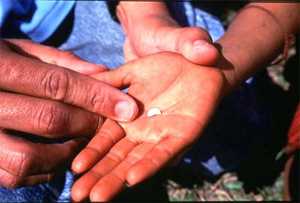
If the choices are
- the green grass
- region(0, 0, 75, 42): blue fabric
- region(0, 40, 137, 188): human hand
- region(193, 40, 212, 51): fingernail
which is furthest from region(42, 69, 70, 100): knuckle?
the green grass

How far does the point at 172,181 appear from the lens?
227cm

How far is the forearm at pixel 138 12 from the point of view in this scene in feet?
6.41

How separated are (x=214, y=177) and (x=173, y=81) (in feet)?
2.74

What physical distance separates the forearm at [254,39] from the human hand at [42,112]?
44 centimetres

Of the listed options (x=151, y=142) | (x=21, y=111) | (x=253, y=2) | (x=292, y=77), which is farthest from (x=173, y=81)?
(x=292, y=77)

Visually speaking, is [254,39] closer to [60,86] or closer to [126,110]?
[126,110]

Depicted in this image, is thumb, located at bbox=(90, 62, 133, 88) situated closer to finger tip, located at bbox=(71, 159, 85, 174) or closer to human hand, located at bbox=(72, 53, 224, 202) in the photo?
human hand, located at bbox=(72, 53, 224, 202)

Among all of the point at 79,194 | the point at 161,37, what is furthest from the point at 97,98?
the point at 161,37

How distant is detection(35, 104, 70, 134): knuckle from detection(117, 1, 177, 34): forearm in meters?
0.70

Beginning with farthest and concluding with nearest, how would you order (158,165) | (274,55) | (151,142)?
(274,55)
(151,142)
(158,165)

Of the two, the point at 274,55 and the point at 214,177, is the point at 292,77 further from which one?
the point at 214,177

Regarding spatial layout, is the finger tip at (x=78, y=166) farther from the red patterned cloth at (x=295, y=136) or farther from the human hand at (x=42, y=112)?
the red patterned cloth at (x=295, y=136)

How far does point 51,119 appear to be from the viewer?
1.35 metres

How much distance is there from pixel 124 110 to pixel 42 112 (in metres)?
0.26
